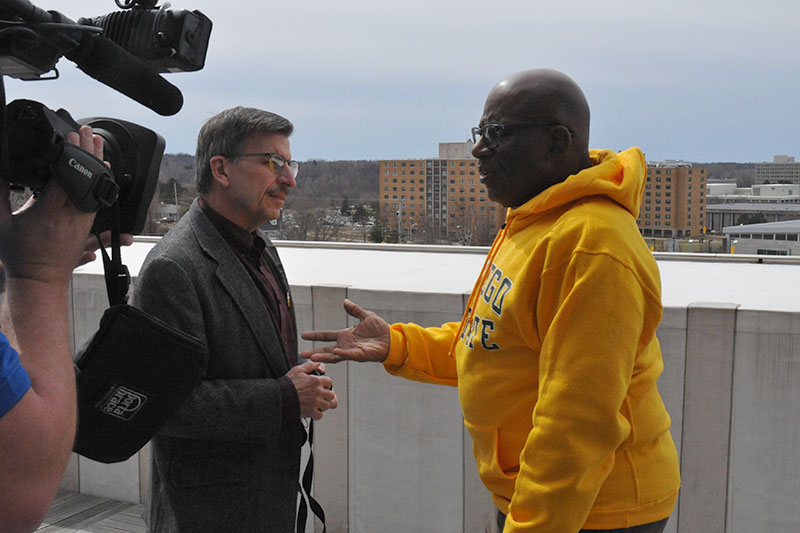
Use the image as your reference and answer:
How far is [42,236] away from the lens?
1.21 metres

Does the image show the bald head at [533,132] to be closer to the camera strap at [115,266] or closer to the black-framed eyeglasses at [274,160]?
the black-framed eyeglasses at [274,160]

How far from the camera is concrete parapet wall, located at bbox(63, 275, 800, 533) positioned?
348 cm

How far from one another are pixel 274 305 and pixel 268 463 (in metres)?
0.52

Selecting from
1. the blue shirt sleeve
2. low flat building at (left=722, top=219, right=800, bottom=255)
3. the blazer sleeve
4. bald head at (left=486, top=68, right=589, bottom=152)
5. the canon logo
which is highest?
bald head at (left=486, top=68, right=589, bottom=152)

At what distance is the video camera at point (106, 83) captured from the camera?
1.22 m

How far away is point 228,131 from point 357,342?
0.84 meters

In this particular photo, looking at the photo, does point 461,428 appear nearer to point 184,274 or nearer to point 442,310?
point 442,310

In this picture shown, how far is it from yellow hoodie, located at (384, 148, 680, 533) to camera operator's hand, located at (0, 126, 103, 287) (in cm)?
103

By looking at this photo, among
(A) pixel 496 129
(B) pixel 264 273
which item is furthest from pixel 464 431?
(A) pixel 496 129

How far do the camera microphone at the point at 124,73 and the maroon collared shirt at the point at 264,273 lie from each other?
1187mm

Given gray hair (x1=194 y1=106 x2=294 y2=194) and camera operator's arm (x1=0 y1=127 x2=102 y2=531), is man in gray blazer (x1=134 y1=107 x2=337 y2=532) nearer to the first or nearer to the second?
gray hair (x1=194 y1=106 x2=294 y2=194)

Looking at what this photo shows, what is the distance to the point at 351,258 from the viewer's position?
639cm

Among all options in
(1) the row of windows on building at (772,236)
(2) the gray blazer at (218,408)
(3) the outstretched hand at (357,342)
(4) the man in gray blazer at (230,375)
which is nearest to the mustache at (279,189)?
(4) the man in gray blazer at (230,375)

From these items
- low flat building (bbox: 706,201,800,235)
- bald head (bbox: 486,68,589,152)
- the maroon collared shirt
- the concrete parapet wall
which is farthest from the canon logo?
low flat building (bbox: 706,201,800,235)
